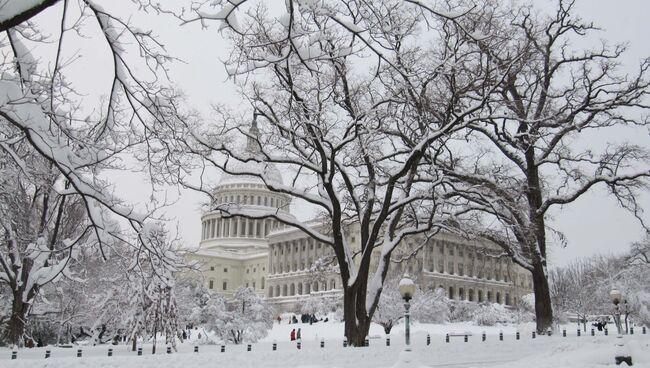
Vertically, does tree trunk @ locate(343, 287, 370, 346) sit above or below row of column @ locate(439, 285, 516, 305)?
below

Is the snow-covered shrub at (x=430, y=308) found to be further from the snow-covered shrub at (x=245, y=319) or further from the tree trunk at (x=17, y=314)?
the tree trunk at (x=17, y=314)

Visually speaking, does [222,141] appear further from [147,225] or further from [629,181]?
[629,181]

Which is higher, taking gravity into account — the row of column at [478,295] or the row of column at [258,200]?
the row of column at [258,200]

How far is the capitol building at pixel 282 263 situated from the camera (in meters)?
104

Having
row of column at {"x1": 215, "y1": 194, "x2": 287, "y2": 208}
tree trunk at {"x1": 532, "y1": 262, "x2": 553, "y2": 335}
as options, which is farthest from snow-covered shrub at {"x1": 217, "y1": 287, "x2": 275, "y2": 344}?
row of column at {"x1": 215, "y1": 194, "x2": 287, "y2": 208}

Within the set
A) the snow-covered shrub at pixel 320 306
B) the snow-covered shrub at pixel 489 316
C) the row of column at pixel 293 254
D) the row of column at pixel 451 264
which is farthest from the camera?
the row of column at pixel 293 254

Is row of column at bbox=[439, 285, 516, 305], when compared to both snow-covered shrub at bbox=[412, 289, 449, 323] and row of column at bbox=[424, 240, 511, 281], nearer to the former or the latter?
row of column at bbox=[424, 240, 511, 281]

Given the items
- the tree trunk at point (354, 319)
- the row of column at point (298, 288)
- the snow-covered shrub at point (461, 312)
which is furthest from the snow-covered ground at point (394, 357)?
the row of column at point (298, 288)

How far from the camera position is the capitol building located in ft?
342

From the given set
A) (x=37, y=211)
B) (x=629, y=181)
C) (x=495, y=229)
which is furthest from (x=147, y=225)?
(x=629, y=181)

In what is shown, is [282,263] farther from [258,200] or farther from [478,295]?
[478,295]

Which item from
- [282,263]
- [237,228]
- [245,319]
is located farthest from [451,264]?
[245,319]

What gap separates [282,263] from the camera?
119m

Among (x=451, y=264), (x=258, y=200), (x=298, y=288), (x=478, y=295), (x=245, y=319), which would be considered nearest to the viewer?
(x=245, y=319)
